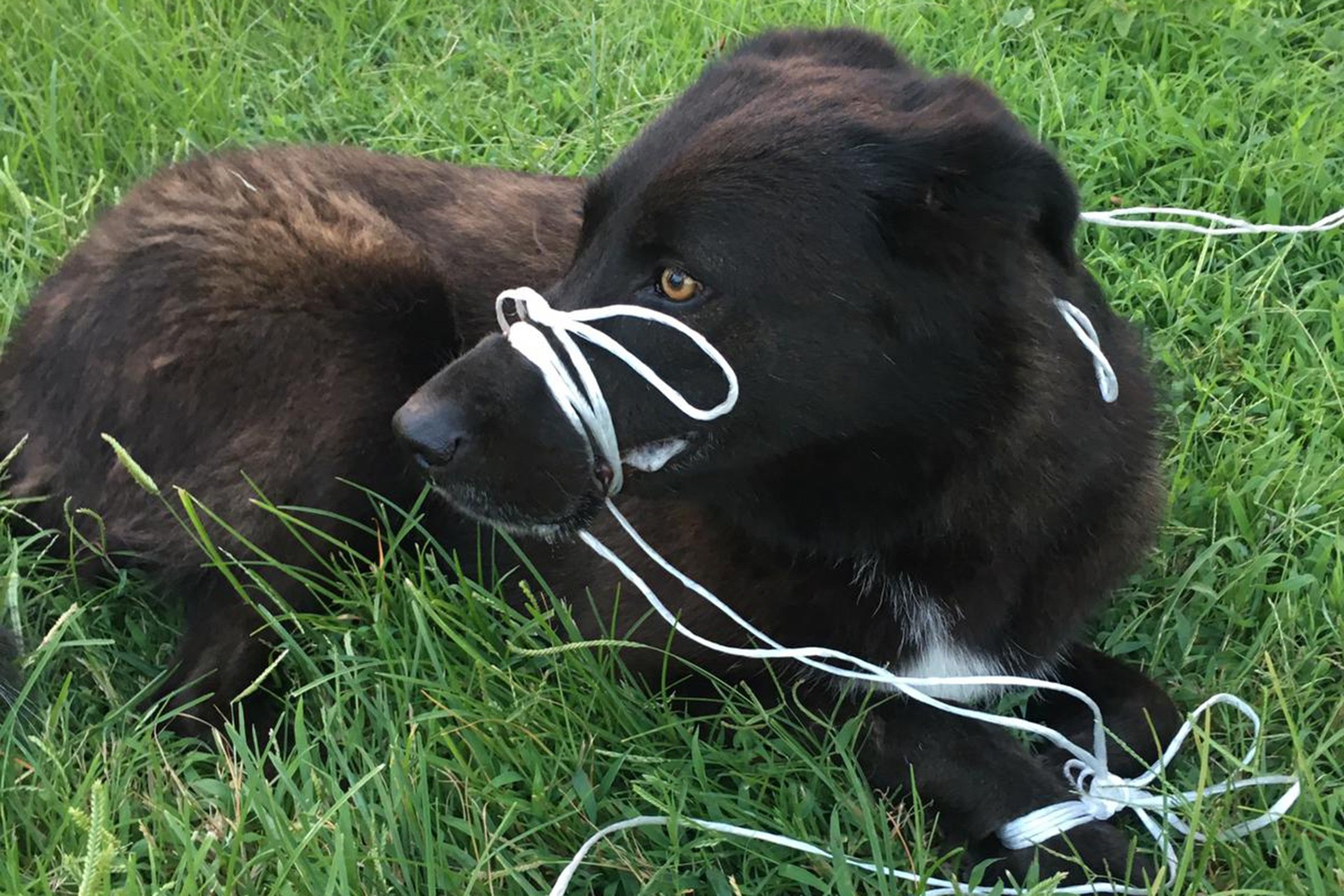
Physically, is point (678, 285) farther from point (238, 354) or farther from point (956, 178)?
point (238, 354)

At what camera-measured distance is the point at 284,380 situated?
2328mm

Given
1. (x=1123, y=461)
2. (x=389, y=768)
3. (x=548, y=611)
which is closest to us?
(x=389, y=768)

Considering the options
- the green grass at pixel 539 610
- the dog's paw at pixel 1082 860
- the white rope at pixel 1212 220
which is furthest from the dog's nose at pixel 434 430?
the white rope at pixel 1212 220

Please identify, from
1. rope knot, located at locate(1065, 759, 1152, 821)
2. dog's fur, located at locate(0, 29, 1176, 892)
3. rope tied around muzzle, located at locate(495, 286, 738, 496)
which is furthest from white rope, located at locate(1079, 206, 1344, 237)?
rope tied around muzzle, located at locate(495, 286, 738, 496)

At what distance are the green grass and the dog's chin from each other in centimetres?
24

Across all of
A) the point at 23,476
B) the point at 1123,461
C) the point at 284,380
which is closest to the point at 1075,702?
the point at 1123,461

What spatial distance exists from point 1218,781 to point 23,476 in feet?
7.30

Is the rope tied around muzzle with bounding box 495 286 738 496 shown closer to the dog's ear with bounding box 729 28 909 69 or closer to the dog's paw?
the dog's ear with bounding box 729 28 909 69

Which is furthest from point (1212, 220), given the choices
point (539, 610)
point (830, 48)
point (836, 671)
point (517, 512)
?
point (517, 512)

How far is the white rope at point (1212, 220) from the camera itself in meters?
2.80

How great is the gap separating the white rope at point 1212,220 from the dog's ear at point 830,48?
770 mm

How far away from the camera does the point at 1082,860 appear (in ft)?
6.20

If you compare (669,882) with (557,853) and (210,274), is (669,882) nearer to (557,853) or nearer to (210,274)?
(557,853)

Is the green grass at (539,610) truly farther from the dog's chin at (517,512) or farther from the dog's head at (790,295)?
the dog's head at (790,295)
